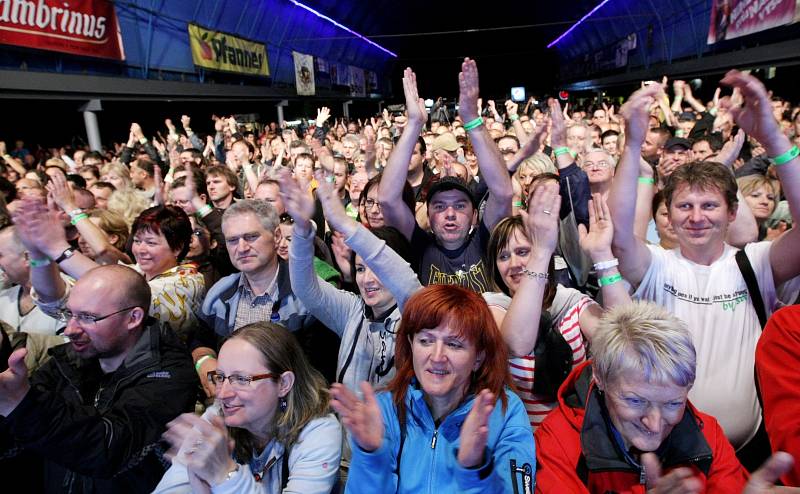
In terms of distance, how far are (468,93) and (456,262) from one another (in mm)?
1161

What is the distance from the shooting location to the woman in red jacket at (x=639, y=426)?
153cm

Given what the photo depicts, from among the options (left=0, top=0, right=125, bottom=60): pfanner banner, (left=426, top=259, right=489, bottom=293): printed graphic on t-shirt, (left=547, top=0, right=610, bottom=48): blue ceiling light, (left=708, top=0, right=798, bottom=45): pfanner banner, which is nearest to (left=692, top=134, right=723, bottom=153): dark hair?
(left=426, top=259, right=489, bottom=293): printed graphic on t-shirt

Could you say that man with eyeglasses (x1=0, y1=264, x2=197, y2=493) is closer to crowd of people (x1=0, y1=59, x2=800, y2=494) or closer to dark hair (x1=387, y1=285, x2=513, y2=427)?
crowd of people (x1=0, y1=59, x2=800, y2=494)

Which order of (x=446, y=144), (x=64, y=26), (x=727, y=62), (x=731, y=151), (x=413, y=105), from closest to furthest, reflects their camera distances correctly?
1. (x=413, y=105)
2. (x=731, y=151)
3. (x=446, y=144)
4. (x=64, y=26)
5. (x=727, y=62)

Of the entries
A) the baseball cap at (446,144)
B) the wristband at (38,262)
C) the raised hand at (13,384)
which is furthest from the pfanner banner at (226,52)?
the raised hand at (13,384)

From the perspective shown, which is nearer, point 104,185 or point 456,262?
point 456,262

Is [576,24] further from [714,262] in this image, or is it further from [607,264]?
[607,264]

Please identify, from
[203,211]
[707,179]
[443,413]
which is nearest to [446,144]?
[203,211]

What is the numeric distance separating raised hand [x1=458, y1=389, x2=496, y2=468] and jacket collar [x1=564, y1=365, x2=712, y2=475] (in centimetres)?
35

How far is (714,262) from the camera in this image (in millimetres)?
2191

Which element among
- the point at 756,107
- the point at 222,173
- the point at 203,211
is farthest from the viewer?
the point at 222,173

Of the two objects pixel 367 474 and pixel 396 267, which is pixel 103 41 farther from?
pixel 367 474

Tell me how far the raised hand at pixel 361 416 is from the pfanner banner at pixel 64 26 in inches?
424

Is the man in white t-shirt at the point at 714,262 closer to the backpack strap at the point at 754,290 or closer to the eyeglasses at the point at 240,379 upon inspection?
the backpack strap at the point at 754,290
